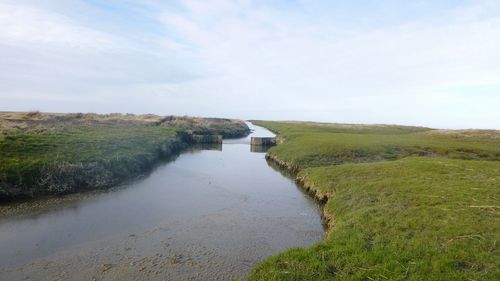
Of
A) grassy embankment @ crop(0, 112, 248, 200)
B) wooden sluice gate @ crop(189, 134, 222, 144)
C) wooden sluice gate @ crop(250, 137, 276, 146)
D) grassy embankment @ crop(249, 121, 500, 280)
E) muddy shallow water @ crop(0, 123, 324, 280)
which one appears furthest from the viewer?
wooden sluice gate @ crop(189, 134, 222, 144)

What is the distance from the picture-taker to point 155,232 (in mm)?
20547

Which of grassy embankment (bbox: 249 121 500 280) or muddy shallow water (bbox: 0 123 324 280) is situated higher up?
grassy embankment (bbox: 249 121 500 280)

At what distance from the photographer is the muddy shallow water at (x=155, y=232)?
1562 cm

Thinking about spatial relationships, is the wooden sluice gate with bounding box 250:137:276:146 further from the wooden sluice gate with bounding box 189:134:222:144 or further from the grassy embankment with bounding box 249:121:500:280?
the grassy embankment with bounding box 249:121:500:280

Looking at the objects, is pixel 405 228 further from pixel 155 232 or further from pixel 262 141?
pixel 262 141

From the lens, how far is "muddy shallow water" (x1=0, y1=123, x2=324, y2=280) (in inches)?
615

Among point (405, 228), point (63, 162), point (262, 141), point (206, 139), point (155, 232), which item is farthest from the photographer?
point (206, 139)

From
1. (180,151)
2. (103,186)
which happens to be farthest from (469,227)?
(180,151)

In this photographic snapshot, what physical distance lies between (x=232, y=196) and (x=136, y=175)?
46.2 ft

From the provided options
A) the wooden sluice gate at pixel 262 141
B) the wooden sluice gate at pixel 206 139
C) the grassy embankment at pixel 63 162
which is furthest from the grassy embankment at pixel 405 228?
the wooden sluice gate at pixel 206 139

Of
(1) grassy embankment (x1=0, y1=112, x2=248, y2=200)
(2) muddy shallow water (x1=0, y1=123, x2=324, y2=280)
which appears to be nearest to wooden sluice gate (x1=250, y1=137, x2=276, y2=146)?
(1) grassy embankment (x1=0, y1=112, x2=248, y2=200)

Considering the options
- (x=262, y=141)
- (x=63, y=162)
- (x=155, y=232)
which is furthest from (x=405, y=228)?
(x=262, y=141)

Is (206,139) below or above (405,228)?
below

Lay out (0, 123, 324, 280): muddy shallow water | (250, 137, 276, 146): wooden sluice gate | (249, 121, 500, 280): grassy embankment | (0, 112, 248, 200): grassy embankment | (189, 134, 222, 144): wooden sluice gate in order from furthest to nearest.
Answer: (189, 134, 222, 144): wooden sluice gate → (250, 137, 276, 146): wooden sluice gate → (0, 112, 248, 200): grassy embankment → (0, 123, 324, 280): muddy shallow water → (249, 121, 500, 280): grassy embankment
